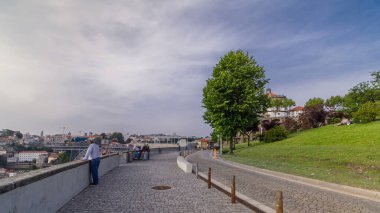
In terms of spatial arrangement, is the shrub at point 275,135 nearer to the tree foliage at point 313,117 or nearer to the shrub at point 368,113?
the tree foliage at point 313,117

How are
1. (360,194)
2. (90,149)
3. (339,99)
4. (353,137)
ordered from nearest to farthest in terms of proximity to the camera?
(360,194) < (90,149) < (353,137) < (339,99)

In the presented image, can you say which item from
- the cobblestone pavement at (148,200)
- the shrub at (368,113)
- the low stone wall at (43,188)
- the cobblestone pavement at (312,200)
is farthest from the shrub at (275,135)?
the low stone wall at (43,188)

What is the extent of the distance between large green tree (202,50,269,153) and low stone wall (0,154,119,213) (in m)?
28.3

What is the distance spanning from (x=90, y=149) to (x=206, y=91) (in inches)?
1195

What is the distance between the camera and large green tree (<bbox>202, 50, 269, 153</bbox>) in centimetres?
3866

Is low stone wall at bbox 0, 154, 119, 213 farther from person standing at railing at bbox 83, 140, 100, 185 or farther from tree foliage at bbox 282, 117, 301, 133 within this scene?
tree foliage at bbox 282, 117, 301, 133

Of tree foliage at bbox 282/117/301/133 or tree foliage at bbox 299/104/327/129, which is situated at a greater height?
tree foliage at bbox 299/104/327/129

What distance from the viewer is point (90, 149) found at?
513 inches

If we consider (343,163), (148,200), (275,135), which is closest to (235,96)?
(275,135)

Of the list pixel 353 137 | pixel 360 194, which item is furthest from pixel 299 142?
pixel 360 194

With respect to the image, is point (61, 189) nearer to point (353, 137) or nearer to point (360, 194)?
point (360, 194)

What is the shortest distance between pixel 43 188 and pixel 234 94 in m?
34.0

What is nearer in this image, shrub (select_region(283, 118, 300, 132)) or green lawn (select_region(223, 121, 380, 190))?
green lawn (select_region(223, 121, 380, 190))

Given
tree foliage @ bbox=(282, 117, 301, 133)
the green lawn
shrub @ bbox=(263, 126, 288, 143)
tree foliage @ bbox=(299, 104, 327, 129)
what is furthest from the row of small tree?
tree foliage @ bbox=(282, 117, 301, 133)
